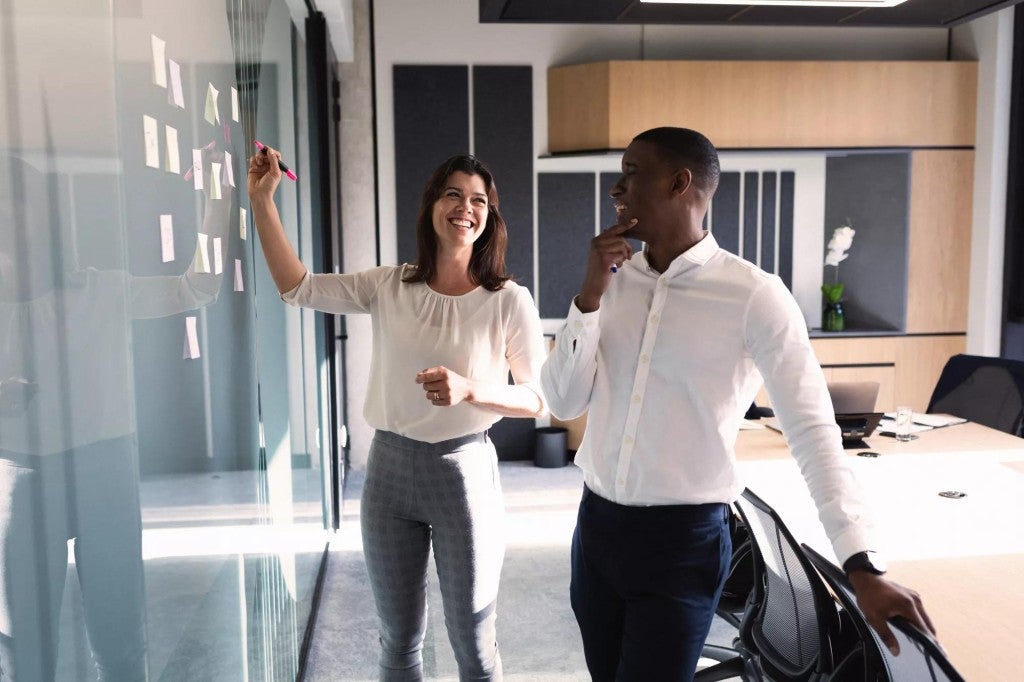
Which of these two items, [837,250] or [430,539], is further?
[837,250]

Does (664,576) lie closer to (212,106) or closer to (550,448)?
(212,106)

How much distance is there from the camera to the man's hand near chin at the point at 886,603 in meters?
1.40

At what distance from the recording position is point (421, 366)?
2.30 m

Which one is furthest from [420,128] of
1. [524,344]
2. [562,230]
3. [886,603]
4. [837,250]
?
[886,603]

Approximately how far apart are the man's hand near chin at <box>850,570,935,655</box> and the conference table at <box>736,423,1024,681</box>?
0.28 m

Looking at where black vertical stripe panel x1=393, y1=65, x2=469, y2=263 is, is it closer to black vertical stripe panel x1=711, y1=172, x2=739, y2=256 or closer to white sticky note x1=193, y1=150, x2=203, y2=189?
black vertical stripe panel x1=711, y1=172, x2=739, y2=256

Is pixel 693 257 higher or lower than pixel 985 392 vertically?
higher

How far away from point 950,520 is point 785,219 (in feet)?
15.2

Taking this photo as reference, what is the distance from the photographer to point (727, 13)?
3.87 metres

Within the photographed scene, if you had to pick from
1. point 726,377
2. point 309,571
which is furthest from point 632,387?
point 309,571

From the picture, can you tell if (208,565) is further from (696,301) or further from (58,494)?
(696,301)

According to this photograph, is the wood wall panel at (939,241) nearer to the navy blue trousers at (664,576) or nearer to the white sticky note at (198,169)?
the navy blue trousers at (664,576)

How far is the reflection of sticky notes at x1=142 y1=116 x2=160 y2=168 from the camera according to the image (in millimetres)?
1373

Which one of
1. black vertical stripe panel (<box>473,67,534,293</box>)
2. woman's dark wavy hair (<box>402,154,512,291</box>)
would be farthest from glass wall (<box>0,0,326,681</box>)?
black vertical stripe panel (<box>473,67,534,293</box>)
